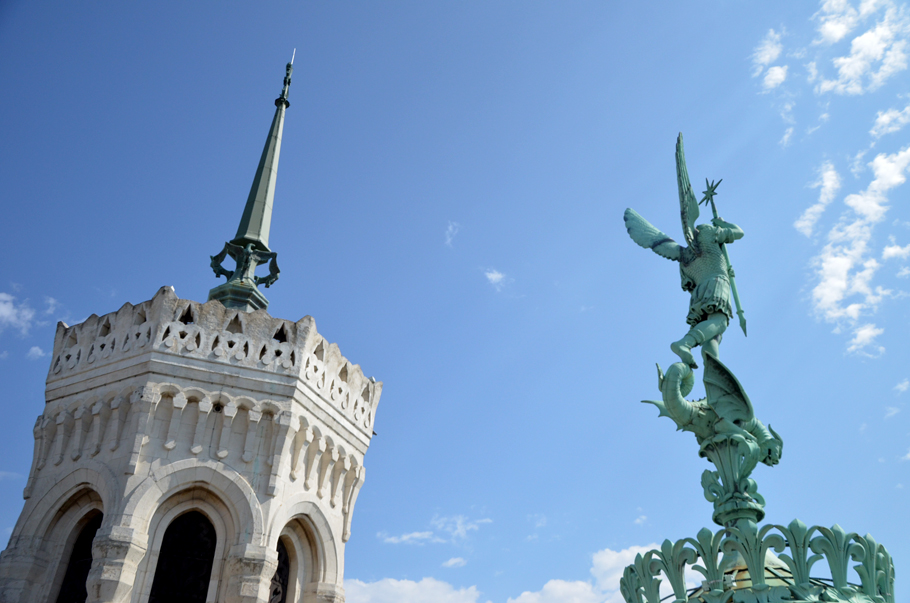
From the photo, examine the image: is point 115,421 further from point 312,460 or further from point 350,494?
point 350,494

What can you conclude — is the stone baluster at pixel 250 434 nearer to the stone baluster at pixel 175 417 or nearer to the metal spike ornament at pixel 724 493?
the stone baluster at pixel 175 417

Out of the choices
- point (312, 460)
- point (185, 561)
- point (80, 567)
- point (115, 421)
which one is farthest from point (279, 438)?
point (80, 567)

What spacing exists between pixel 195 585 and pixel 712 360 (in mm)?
10398

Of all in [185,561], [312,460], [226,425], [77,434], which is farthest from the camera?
[312,460]

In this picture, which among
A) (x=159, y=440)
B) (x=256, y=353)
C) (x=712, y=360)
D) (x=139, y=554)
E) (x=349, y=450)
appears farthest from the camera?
(x=349, y=450)

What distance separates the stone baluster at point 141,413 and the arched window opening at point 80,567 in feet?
6.23

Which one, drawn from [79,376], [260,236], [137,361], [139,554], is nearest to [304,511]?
[139,554]

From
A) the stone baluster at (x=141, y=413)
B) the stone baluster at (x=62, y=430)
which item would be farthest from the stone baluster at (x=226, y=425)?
the stone baluster at (x=62, y=430)

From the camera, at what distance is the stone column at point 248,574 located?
13.7 metres

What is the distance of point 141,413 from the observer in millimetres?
14789

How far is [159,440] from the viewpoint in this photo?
14.8m

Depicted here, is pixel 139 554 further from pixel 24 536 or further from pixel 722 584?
pixel 722 584

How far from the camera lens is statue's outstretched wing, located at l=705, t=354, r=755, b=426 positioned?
33.0 ft

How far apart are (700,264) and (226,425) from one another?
9.67m
